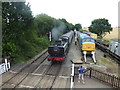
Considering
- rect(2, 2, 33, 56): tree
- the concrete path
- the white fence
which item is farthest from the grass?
rect(2, 2, 33, 56): tree

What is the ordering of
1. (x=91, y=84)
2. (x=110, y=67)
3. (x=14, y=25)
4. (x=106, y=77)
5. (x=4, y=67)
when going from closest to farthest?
(x=91, y=84), (x=106, y=77), (x=4, y=67), (x=110, y=67), (x=14, y=25)

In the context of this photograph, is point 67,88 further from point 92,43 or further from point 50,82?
point 92,43

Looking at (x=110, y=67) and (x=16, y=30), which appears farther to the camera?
(x=16, y=30)

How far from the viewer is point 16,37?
16.0 metres

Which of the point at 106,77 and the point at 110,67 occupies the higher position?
the point at 106,77

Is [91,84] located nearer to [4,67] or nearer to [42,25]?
[4,67]

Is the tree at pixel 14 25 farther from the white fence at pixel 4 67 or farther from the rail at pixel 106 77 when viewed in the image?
the rail at pixel 106 77

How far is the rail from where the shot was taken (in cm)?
927

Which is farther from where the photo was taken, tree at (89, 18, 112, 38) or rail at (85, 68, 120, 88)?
tree at (89, 18, 112, 38)

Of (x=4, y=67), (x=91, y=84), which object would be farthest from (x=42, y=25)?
(x=91, y=84)

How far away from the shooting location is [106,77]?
397 inches

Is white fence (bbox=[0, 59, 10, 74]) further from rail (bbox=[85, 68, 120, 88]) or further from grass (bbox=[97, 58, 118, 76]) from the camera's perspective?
grass (bbox=[97, 58, 118, 76])

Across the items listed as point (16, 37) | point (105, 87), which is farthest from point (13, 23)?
point (105, 87)

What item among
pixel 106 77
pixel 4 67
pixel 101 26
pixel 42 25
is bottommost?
pixel 106 77
